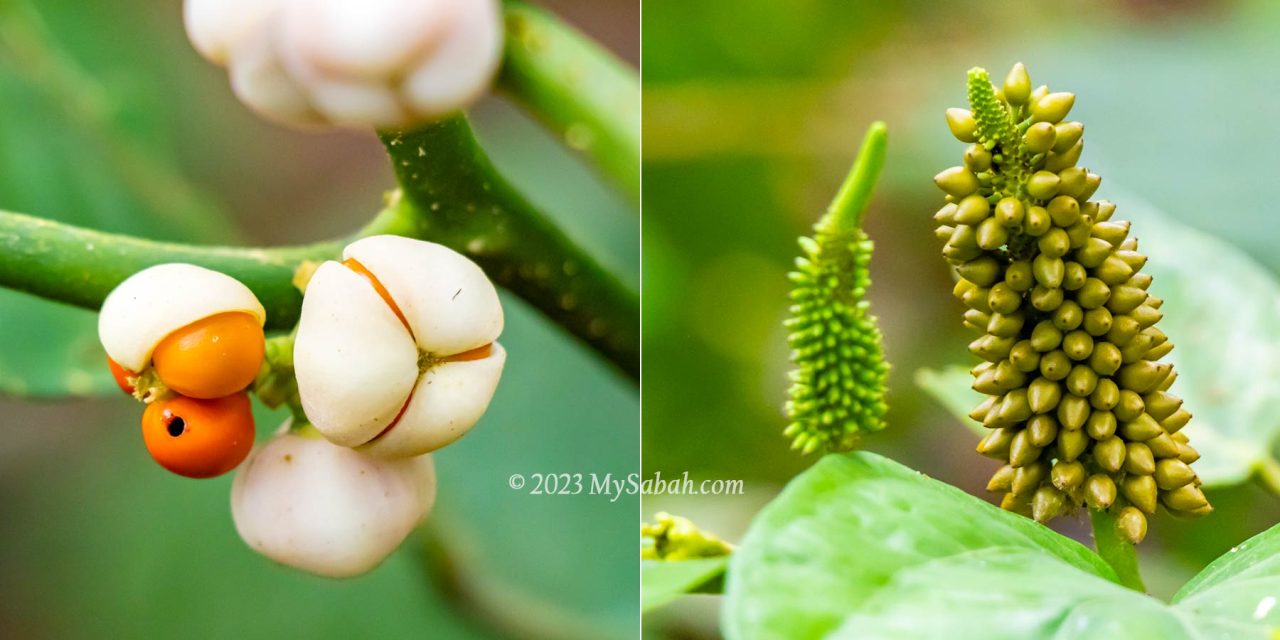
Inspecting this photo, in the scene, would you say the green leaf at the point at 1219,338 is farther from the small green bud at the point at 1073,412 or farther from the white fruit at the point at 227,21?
the white fruit at the point at 227,21

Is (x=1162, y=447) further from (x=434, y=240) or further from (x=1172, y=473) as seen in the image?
(x=434, y=240)

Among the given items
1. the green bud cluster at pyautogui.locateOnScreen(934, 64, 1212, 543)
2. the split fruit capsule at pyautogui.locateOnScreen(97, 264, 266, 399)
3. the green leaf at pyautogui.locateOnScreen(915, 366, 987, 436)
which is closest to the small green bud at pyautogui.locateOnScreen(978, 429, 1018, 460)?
the green bud cluster at pyautogui.locateOnScreen(934, 64, 1212, 543)

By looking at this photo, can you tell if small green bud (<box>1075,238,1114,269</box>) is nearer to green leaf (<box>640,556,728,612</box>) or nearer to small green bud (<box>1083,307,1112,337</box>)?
small green bud (<box>1083,307,1112,337</box>)

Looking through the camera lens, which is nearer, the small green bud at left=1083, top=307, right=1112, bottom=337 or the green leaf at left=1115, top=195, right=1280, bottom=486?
the small green bud at left=1083, top=307, right=1112, bottom=337

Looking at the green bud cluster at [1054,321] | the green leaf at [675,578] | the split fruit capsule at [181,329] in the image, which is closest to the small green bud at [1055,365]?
the green bud cluster at [1054,321]

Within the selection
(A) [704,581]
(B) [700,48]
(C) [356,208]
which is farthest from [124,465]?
(A) [704,581]

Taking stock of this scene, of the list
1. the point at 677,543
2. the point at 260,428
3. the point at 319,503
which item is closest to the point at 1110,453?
the point at 677,543
